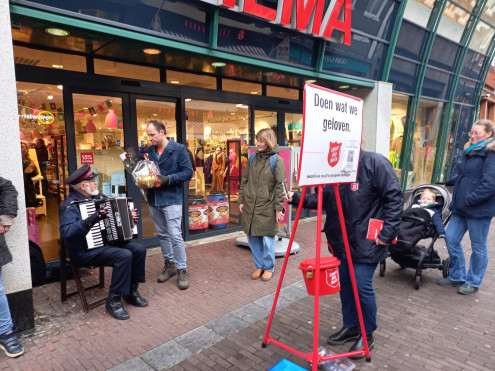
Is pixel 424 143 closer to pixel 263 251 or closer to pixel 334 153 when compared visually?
pixel 263 251

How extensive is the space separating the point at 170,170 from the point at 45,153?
2.00 metres

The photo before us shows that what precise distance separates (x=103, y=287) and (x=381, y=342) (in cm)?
335

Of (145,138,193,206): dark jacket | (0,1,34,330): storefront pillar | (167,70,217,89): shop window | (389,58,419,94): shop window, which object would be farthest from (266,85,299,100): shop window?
(0,1,34,330): storefront pillar

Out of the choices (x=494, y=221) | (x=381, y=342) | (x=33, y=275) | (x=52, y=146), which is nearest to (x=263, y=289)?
(x=381, y=342)

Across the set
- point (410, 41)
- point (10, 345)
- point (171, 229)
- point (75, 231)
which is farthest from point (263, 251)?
point (410, 41)

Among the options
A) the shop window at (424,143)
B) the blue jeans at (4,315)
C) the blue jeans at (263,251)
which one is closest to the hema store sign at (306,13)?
the blue jeans at (263,251)

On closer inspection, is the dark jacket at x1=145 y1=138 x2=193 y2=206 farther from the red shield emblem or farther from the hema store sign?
the red shield emblem

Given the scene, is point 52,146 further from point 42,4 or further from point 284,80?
point 284,80

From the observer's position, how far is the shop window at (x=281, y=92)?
739 centimetres

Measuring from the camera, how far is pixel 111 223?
3473 mm

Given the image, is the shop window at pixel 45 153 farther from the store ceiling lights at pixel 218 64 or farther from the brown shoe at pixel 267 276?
Answer: the brown shoe at pixel 267 276

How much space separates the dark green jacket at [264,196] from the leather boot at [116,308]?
1.79 meters

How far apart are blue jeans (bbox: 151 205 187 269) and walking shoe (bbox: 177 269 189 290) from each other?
6 cm

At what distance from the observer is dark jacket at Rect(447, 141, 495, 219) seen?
3850 millimetres
